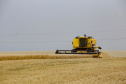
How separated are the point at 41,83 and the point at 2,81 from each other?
4.43 feet

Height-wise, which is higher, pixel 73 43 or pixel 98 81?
pixel 73 43

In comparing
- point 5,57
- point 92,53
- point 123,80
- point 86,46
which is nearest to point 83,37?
point 86,46

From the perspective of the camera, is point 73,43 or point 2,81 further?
point 73,43

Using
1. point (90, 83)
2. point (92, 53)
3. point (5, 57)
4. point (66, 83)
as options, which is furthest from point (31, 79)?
point (92, 53)

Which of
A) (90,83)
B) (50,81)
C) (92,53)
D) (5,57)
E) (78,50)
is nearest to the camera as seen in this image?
(90,83)

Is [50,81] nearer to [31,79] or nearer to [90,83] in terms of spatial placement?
[31,79]

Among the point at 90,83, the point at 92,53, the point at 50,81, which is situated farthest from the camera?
the point at 92,53

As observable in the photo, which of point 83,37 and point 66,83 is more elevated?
point 83,37

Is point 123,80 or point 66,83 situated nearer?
point 66,83

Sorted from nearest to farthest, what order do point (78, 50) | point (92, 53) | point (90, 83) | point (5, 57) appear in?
point (90, 83) → point (5, 57) → point (92, 53) → point (78, 50)

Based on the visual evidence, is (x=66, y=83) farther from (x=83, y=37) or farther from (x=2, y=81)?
(x=83, y=37)

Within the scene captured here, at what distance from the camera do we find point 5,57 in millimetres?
13039

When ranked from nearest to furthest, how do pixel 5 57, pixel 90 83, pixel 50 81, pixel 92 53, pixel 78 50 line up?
pixel 90 83 < pixel 50 81 < pixel 5 57 < pixel 92 53 < pixel 78 50

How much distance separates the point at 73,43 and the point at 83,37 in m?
1.12
